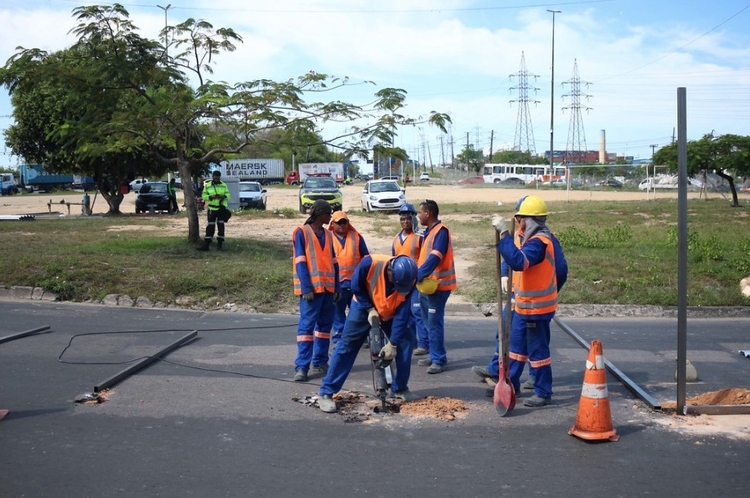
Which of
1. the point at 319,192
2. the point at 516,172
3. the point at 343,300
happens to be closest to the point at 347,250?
the point at 343,300

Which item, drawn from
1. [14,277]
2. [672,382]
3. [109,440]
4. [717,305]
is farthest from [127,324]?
[717,305]

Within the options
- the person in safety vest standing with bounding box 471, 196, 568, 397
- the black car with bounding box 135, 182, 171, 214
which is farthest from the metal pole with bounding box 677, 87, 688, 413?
the black car with bounding box 135, 182, 171, 214

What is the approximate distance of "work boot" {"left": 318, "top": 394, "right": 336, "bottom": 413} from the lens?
6578 mm

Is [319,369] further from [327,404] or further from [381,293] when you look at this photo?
[381,293]

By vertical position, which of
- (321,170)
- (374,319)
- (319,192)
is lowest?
(374,319)

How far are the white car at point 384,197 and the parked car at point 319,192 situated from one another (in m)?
1.26

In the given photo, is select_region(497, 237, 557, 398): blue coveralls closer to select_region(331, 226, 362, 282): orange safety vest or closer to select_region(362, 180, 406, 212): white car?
select_region(331, 226, 362, 282): orange safety vest

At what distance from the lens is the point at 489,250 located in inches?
687

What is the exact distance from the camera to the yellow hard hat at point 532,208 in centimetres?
680

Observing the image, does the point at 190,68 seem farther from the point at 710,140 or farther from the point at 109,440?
the point at 710,140

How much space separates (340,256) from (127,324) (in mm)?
3919

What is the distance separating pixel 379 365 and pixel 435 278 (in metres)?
1.94

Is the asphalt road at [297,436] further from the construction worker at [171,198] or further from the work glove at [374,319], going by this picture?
the construction worker at [171,198]

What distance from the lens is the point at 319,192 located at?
32.8 meters
